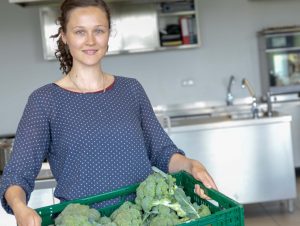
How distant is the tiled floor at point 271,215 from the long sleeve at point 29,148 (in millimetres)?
2990

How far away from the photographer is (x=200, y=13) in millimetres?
5980

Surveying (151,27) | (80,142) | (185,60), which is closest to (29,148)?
(80,142)

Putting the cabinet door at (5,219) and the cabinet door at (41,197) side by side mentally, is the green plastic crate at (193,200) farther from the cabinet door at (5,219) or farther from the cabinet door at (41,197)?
the cabinet door at (5,219)

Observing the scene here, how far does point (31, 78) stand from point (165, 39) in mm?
1738

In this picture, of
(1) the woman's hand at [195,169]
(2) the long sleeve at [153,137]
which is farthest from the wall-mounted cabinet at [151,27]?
(1) the woman's hand at [195,169]

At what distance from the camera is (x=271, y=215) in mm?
4207

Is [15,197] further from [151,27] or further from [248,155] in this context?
[151,27]

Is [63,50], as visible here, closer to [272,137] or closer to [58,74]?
[272,137]

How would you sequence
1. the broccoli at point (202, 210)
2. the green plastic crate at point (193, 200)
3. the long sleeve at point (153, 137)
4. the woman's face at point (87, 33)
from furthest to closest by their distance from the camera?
the long sleeve at point (153, 137)
the woman's face at point (87, 33)
the broccoli at point (202, 210)
the green plastic crate at point (193, 200)

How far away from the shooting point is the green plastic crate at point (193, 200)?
1027mm

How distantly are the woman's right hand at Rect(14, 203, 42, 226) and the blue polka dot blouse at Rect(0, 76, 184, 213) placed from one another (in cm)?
18

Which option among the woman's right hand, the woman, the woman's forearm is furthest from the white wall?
the woman's right hand

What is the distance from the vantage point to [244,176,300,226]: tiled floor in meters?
3.99

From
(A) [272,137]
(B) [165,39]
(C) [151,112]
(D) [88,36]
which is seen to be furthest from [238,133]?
(D) [88,36]
